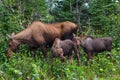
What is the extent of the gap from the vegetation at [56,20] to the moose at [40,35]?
0.30 metres

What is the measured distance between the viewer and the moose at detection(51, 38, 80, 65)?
9.52 m

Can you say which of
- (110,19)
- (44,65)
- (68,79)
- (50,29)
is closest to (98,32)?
(110,19)

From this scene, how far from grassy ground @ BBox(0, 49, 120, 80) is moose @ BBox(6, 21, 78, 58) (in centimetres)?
46

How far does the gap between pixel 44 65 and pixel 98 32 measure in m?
6.84

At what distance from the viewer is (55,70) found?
834cm

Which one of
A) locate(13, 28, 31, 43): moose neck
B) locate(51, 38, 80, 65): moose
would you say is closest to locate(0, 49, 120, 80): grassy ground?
locate(51, 38, 80, 65): moose

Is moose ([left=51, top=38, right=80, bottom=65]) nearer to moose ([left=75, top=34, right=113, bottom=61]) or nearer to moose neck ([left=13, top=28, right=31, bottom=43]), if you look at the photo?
moose ([left=75, top=34, right=113, bottom=61])

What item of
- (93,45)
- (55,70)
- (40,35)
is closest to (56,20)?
(40,35)

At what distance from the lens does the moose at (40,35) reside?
10.8 meters

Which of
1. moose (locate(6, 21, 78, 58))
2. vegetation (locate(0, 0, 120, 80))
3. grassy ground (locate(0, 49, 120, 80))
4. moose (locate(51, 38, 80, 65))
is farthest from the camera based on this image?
moose (locate(6, 21, 78, 58))

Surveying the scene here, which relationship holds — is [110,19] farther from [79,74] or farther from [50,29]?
[79,74]

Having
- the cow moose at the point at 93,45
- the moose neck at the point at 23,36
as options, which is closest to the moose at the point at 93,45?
the cow moose at the point at 93,45

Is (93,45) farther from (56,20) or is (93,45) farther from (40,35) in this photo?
(56,20)

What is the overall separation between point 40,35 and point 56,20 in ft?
16.6
